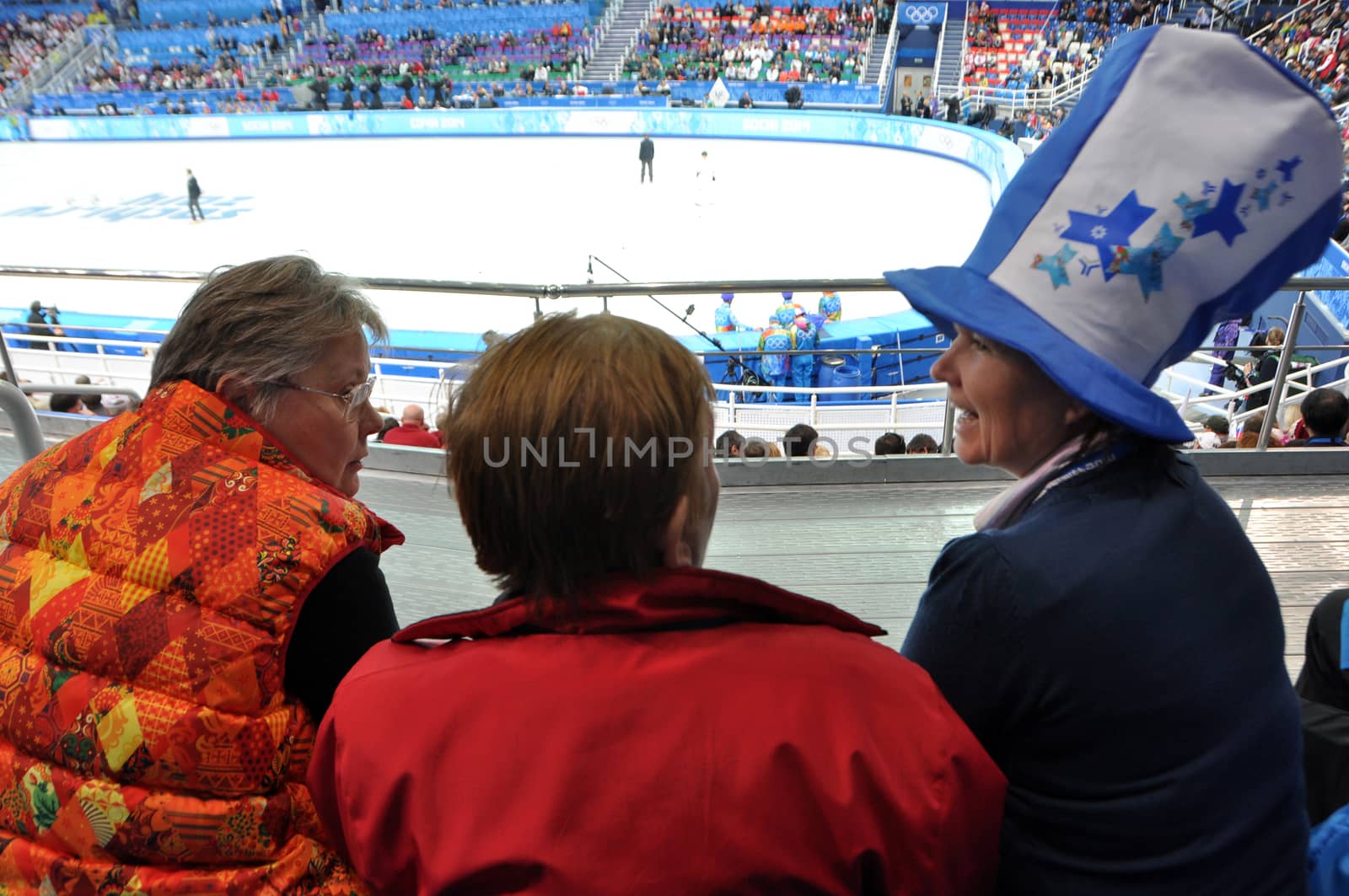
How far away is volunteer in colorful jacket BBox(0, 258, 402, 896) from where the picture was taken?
2.90ft

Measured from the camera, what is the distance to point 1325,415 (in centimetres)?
285

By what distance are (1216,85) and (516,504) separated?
76cm

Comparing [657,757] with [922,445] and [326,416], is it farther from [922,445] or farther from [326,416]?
[922,445]

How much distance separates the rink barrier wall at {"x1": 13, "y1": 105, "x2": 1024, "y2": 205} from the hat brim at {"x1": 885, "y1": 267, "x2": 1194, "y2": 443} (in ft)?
54.8

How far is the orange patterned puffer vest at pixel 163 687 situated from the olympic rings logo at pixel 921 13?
23533 millimetres

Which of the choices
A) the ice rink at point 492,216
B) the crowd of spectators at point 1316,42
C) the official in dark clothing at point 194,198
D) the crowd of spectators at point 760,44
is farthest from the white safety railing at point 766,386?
the crowd of spectators at point 760,44

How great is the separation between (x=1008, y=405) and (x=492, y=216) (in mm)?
13771

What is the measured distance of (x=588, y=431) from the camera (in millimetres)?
707

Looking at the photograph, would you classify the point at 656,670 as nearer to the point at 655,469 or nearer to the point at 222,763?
the point at 655,469

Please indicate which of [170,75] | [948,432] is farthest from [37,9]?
[948,432]

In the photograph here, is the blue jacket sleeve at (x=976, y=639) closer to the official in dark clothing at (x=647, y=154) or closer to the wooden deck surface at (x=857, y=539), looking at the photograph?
the wooden deck surface at (x=857, y=539)

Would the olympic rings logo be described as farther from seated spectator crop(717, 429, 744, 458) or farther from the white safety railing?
seated spectator crop(717, 429, 744, 458)

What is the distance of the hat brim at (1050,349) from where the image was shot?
81 cm

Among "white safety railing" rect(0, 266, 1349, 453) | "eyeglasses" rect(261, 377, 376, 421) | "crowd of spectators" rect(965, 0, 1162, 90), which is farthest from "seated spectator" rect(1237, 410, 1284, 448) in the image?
"crowd of spectators" rect(965, 0, 1162, 90)
